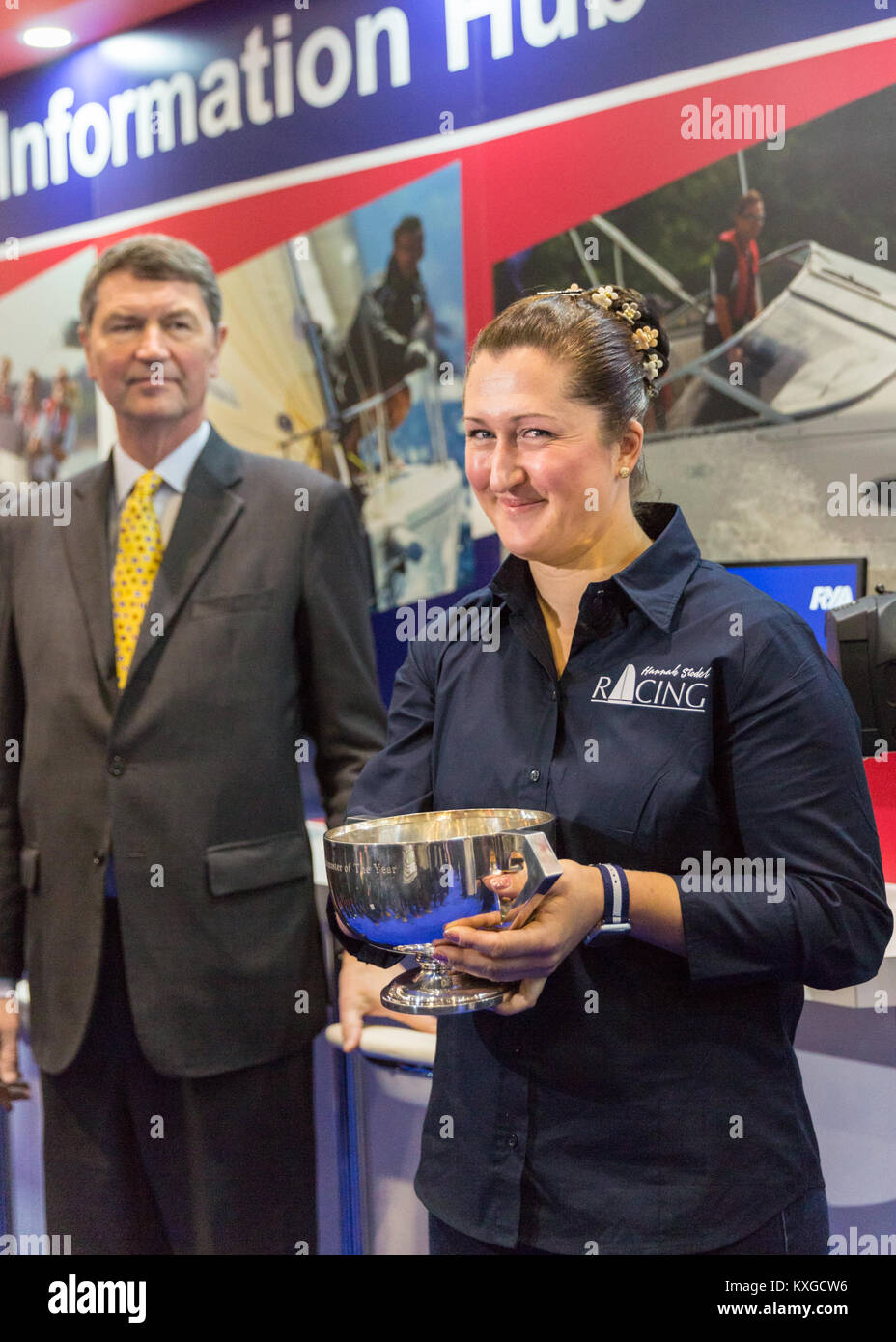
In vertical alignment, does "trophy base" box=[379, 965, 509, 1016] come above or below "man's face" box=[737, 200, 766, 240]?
below

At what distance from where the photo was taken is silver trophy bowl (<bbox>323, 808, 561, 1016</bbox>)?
1.29 metres

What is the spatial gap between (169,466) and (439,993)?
1.27m

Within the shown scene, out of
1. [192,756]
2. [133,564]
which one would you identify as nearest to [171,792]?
[192,756]

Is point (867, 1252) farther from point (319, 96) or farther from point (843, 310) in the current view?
point (319, 96)

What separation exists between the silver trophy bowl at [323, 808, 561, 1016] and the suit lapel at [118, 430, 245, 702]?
81 cm

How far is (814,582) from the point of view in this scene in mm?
2664

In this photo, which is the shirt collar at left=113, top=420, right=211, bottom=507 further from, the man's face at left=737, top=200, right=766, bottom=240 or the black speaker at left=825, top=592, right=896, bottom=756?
the man's face at left=737, top=200, right=766, bottom=240

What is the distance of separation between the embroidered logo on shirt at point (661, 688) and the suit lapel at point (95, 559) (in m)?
1.05

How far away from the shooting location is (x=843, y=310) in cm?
271

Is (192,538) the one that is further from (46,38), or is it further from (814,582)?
(46,38)

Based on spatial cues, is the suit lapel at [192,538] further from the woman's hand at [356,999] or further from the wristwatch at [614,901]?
the wristwatch at [614,901]

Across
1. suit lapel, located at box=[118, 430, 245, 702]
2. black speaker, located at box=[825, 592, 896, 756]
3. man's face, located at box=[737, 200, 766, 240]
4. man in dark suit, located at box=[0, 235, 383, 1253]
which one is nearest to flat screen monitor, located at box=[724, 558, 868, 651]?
black speaker, located at box=[825, 592, 896, 756]

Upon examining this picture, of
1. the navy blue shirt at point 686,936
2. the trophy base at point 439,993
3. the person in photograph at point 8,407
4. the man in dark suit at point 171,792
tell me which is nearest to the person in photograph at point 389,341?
the man in dark suit at point 171,792

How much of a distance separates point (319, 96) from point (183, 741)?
214 centimetres
